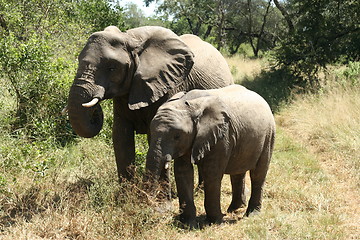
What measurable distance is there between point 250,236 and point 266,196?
1.58 m

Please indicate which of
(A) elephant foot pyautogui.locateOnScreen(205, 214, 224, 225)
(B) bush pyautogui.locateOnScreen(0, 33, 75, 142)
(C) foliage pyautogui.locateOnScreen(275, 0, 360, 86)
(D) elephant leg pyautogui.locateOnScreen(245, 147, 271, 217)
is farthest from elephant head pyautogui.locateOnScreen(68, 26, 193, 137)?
(C) foliage pyautogui.locateOnScreen(275, 0, 360, 86)

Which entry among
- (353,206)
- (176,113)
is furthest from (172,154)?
(353,206)

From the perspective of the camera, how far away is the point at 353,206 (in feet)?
20.0

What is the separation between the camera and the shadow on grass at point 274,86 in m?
13.0

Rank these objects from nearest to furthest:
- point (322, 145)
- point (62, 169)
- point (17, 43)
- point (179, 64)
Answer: point (179, 64) < point (62, 169) < point (17, 43) < point (322, 145)

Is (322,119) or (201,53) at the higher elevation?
(201,53)

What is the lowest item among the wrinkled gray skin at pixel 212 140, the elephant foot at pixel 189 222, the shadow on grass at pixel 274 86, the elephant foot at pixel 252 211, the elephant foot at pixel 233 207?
the shadow on grass at pixel 274 86

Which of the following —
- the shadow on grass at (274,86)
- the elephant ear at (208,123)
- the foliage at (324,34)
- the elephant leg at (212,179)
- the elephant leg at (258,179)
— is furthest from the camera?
the foliage at (324,34)

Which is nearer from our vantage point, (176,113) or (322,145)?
(176,113)

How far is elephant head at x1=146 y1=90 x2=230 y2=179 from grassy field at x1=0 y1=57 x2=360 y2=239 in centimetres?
43

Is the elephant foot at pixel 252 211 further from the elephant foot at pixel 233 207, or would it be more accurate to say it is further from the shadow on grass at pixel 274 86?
the shadow on grass at pixel 274 86

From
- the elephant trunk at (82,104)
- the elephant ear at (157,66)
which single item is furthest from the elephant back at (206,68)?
the elephant trunk at (82,104)

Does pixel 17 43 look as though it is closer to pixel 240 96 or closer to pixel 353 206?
pixel 240 96

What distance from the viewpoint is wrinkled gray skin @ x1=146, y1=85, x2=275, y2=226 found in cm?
451
